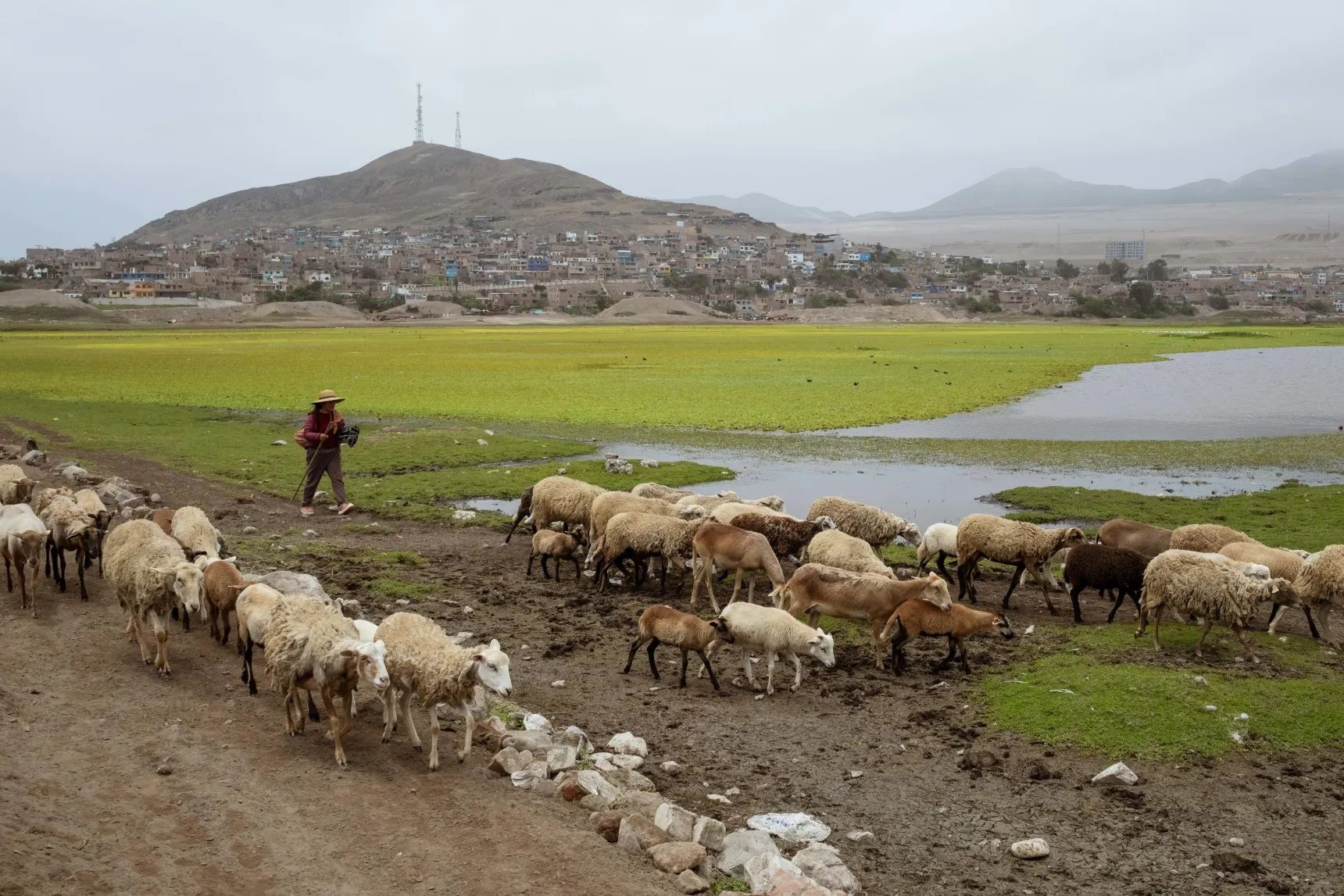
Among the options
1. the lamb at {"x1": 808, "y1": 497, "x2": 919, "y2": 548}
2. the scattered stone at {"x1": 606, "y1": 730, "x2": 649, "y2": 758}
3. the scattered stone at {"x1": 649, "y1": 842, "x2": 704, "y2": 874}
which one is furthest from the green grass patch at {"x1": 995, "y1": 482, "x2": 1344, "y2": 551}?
the scattered stone at {"x1": 649, "y1": 842, "x2": 704, "y2": 874}

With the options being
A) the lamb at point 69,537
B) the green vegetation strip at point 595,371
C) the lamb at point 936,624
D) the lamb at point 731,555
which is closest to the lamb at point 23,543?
the lamb at point 69,537

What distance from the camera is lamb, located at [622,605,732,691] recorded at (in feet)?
36.7

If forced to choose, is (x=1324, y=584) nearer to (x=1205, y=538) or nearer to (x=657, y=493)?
(x=1205, y=538)

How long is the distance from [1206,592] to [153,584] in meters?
11.3

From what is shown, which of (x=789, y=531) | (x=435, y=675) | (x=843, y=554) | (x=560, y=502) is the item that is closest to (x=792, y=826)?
(x=435, y=675)

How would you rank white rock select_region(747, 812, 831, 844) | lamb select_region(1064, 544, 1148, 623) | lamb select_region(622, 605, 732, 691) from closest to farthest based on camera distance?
white rock select_region(747, 812, 831, 844)
lamb select_region(622, 605, 732, 691)
lamb select_region(1064, 544, 1148, 623)

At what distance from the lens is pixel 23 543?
12.6 m

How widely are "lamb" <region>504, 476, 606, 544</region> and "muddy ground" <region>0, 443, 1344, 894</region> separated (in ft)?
16.5

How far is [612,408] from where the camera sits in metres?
38.0

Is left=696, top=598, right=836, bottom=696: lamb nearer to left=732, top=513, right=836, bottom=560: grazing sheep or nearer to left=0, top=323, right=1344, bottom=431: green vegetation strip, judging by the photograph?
left=732, top=513, right=836, bottom=560: grazing sheep

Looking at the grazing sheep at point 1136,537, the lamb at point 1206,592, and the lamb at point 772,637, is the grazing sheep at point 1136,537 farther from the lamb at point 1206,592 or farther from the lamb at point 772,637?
the lamb at point 772,637

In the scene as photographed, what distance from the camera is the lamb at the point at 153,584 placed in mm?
10719

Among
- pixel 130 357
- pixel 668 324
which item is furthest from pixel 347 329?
pixel 130 357

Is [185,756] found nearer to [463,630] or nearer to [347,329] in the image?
[463,630]
